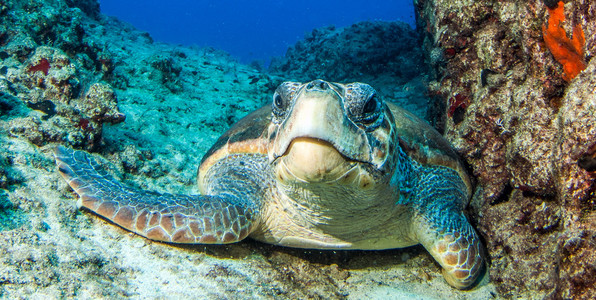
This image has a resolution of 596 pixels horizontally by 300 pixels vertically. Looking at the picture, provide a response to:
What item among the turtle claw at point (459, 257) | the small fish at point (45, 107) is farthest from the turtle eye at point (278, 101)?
the small fish at point (45, 107)

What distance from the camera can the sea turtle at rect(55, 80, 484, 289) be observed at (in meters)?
1.54

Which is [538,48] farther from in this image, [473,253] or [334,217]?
[334,217]

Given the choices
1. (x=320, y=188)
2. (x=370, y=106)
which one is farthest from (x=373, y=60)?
(x=320, y=188)

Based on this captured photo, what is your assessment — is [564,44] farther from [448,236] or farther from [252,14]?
[252,14]

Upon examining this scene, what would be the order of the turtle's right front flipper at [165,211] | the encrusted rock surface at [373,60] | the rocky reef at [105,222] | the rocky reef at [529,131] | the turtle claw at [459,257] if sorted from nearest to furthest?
the rocky reef at [529,131] < the rocky reef at [105,222] < the turtle's right front flipper at [165,211] < the turtle claw at [459,257] < the encrusted rock surface at [373,60]

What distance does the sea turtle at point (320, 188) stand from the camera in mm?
1535

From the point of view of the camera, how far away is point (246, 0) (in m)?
114

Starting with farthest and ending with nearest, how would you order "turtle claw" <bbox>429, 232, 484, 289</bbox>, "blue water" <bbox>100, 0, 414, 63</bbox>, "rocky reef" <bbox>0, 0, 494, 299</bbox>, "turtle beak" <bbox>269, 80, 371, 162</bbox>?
"blue water" <bbox>100, 0, 414, 63</bbox>, "turtle claw" <bbox>429, 232, 484, 289</bbox>, "rocky reef" <bbox>0, 0, 494, 299</bbox>, "turtle beak" <bbox>269, 80, 371, 162</bbox>

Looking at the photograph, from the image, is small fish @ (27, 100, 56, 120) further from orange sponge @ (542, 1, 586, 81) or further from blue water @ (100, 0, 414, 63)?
blue water @ (100, 0, 414, 63)

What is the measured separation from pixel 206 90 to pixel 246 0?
121340mm

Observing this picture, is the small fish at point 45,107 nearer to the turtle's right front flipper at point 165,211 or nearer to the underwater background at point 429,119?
the underwater background at point 429,119

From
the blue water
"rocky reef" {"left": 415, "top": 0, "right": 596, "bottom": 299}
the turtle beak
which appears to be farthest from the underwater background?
the blue water

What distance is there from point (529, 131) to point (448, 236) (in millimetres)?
922

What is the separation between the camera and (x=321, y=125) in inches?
56.6
